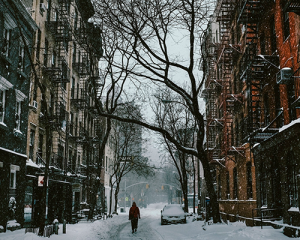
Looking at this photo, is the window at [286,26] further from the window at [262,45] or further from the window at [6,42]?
the window at [6,42]

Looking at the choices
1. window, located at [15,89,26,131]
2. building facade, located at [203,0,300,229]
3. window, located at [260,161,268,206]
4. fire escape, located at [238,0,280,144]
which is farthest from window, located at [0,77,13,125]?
window, located at [260,161,268,206]

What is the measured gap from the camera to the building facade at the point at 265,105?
622 inches

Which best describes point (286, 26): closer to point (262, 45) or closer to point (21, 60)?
point (262, 45)

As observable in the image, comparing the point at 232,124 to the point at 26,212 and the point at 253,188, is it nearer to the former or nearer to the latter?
the point at 253,188

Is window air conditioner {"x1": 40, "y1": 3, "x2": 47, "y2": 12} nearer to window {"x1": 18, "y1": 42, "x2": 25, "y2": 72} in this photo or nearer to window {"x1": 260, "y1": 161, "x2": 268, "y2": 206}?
window {"x1": 18, "y1": 42, "x2": 25, "y2": 72}

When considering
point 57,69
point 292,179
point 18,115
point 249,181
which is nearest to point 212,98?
point 249,181

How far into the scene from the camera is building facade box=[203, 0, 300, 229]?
15.8 meters

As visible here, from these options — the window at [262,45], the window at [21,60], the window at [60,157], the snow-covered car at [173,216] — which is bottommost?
the snow-covered car at [173,216]

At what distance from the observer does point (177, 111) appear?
37031 millimetres

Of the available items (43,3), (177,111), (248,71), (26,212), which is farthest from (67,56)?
(248,71)

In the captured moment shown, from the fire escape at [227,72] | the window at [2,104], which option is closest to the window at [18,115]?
the window at [2,104]

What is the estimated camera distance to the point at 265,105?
807 inches

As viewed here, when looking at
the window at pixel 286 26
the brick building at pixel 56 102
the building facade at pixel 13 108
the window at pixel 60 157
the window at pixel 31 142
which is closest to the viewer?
the window at pixel 286 26

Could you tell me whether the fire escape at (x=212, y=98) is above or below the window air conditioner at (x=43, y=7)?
below
